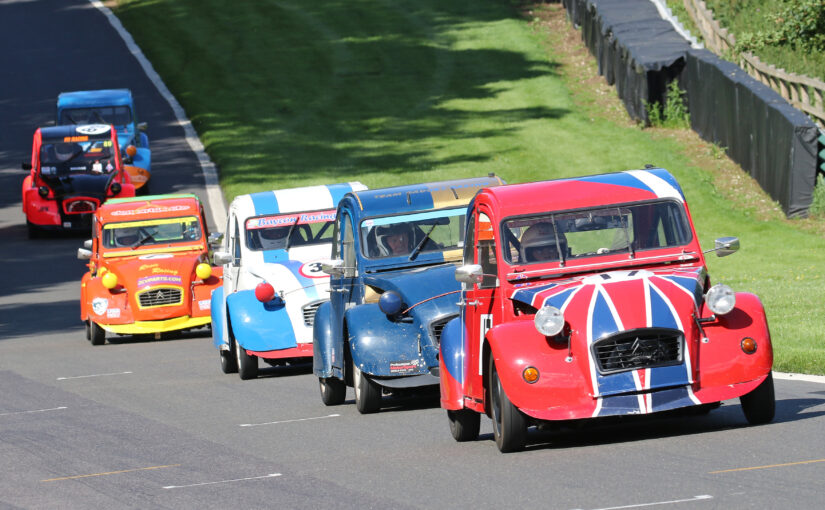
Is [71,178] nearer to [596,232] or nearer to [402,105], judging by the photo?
[402,105]

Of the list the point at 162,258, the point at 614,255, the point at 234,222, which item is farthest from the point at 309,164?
the point at 614,255

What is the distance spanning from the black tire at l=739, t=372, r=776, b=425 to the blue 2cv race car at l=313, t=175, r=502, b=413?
303 centimetres

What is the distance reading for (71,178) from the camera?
117ft

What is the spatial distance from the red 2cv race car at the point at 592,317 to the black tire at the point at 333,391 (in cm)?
290

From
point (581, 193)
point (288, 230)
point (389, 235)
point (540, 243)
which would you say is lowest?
point (288, 230)

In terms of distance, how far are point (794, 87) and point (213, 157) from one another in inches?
654

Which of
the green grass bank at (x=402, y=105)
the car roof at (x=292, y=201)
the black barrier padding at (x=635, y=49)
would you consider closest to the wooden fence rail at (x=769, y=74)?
the black barrier padding at (x=635, y=49)

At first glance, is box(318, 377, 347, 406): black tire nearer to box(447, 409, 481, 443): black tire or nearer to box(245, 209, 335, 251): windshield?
box(447, 409, 481, 443): black tire

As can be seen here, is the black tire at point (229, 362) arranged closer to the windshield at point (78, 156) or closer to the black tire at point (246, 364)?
the black tire at point (246, 364)

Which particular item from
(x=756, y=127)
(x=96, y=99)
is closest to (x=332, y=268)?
(x=756, y=127)

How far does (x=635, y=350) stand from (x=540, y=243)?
1423 millimetres

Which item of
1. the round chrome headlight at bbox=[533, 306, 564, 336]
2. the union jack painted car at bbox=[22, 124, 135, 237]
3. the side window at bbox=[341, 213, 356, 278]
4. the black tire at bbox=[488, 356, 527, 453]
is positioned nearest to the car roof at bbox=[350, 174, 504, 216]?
the side window at bbox=[341, 213, 356, 278]

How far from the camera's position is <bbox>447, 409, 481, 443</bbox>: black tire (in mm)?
11328

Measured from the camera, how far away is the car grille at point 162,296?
2206 cm
